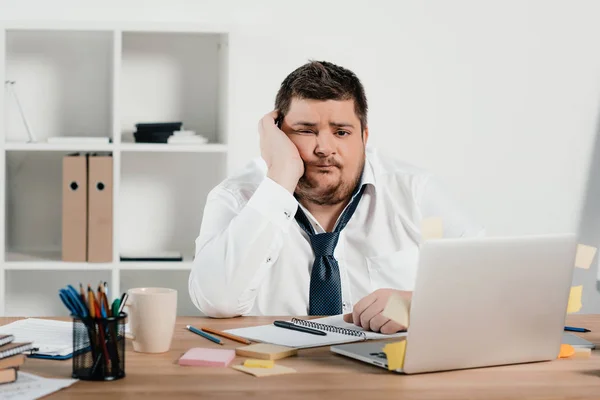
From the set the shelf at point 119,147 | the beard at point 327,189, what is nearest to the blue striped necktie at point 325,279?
the beard at point 327,189

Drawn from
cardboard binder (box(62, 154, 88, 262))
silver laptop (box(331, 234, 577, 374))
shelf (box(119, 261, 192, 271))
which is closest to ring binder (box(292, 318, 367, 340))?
silver laptop (box(331, 234, 577, 374))

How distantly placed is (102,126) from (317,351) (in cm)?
221

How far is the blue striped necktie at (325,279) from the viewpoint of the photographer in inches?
84.3

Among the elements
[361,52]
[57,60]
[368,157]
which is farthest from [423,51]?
[57,60]

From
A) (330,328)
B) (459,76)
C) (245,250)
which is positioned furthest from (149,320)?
(459,76)

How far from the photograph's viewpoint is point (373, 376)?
1.29 m

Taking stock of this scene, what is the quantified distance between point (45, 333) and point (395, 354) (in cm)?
68

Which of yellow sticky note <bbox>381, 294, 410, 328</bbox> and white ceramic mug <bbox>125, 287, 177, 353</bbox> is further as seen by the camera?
white ceramic mug <bbox>125, 287, 177, 353</bbox>

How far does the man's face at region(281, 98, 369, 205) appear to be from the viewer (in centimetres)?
229

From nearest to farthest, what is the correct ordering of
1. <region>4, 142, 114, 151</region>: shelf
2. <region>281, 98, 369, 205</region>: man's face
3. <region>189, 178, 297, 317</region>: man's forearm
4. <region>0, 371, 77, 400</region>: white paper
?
<region>0, 371, 77, 400</region>: white paper, <region>189, 178, 297, 317</region>: man's forearm, <region>281, 98, 369, 205</region>: man's face, <region>4, 142, 114, 151</region>: shelf

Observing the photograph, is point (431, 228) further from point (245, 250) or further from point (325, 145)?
point (325, 145)

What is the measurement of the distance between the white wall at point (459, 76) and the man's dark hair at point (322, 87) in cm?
107

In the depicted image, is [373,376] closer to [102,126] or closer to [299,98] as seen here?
[299,98]

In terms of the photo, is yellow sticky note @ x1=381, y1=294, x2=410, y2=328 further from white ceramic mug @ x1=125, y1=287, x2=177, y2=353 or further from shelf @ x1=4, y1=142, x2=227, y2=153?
shelf @ x1=4, y1=142, x2=227, y2=153
